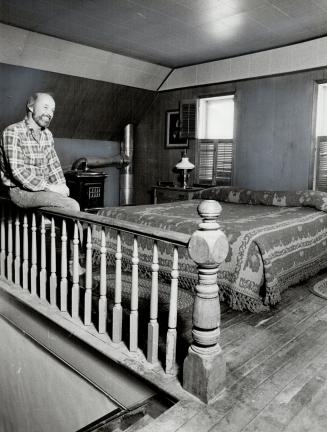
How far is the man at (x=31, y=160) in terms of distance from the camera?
112 inches

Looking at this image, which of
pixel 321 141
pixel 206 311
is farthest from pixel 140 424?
pixel 321 141

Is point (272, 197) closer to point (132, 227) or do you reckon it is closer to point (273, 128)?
point (273, 128)

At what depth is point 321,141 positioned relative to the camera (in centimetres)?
549

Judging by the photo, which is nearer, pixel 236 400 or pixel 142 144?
pixel 236 400

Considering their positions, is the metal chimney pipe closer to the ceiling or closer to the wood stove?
the wood stove

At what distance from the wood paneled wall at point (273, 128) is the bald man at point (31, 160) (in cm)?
381

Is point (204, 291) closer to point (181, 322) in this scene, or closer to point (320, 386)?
point (320, 386)

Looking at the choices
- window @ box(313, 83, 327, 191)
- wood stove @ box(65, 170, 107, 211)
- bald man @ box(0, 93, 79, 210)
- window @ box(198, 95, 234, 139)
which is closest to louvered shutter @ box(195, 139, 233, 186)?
window @ box(198, 95, 234, 139)

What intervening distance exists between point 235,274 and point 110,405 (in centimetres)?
126

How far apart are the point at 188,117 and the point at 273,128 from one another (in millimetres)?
1609

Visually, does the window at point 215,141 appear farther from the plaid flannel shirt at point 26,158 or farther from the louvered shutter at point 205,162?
the plaid flannel shirt at point 26,158

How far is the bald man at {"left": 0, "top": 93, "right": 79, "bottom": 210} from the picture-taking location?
2.84 meters

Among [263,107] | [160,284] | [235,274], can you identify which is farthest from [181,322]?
[263,107]

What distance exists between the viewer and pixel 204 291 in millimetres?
1877
